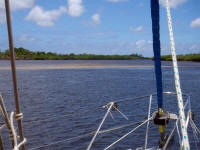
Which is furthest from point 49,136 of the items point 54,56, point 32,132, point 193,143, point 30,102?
point 54,56

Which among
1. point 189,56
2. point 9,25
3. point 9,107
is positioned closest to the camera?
point 9,25

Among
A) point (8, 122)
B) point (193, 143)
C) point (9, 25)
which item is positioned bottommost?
point (193, 143)

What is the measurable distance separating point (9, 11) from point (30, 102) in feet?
57.4

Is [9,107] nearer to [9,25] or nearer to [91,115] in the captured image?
[91,115]

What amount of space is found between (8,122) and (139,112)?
13734mm

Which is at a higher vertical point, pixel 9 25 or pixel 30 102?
pixel 9 25

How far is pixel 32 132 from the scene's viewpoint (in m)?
11.7

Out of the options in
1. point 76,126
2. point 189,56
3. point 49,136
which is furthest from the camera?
point 189,56

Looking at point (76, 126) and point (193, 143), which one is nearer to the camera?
point (193, 143)

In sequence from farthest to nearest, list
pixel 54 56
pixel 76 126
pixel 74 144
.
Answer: pixel 54 56, pixel 76 126, pixel 74 144

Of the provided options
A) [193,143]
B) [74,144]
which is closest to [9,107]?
[74,144]

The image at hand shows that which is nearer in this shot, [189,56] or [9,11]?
[9,11]

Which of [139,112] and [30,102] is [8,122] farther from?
[30,102]

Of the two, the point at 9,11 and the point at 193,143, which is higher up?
the point at 9,11
